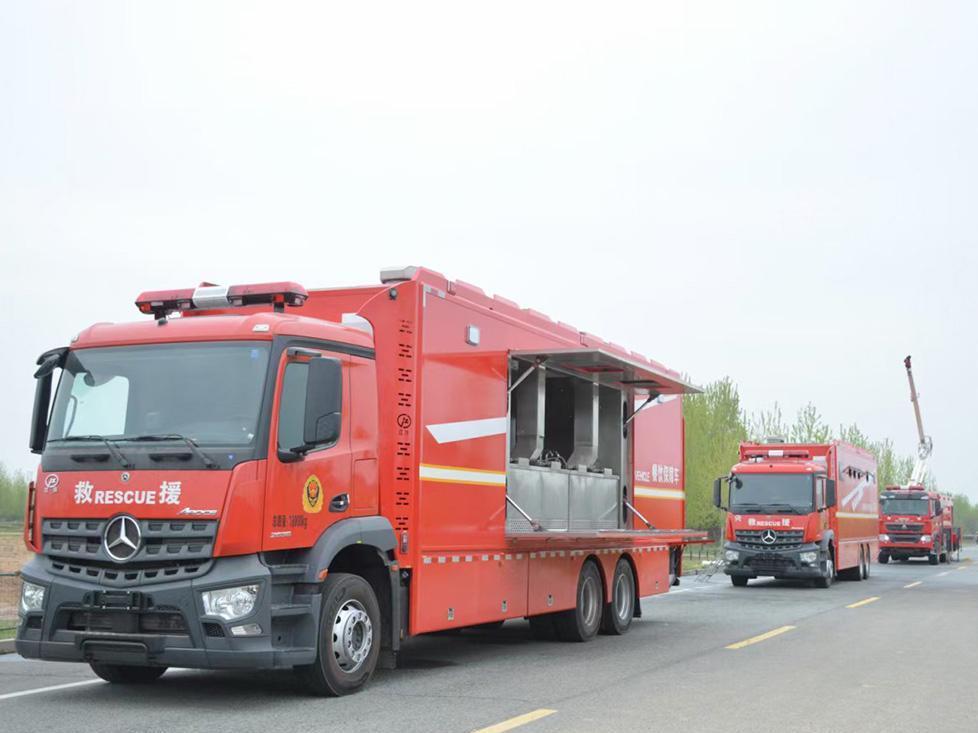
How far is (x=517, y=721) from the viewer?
8320 mm

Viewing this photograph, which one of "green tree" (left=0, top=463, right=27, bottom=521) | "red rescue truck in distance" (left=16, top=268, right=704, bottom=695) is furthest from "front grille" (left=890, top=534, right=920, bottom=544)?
"green tree" (left=0, top=463, right=27, bottom=521)

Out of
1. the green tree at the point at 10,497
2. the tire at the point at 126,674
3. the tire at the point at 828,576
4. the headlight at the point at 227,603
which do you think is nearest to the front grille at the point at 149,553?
the headlight at the point at 227,603

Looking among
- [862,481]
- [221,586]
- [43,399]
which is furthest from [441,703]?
[862,481]

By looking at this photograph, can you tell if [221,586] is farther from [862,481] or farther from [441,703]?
[862,481]

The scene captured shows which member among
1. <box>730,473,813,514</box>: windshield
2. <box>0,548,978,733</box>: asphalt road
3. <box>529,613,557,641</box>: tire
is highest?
<box>730,473,813,514</box>: windshield

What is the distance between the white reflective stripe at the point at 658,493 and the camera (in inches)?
645

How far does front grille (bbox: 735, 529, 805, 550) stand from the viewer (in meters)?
26.4

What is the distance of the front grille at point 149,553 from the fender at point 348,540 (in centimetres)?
85

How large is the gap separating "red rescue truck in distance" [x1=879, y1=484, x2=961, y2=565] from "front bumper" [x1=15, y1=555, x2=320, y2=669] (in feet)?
135

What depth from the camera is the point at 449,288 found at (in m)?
11.4

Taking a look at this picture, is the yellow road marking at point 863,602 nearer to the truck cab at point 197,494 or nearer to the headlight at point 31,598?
the truck cab at point 197,494

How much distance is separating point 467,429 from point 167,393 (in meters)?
3.40

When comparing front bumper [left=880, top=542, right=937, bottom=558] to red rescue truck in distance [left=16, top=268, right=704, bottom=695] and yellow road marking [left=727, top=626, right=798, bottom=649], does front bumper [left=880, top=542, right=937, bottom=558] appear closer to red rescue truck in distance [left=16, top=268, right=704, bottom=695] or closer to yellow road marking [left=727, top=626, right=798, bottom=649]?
yellow road marking [left=727, top=626, right=798, bottom=649]

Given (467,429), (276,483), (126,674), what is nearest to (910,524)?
(467,429)
